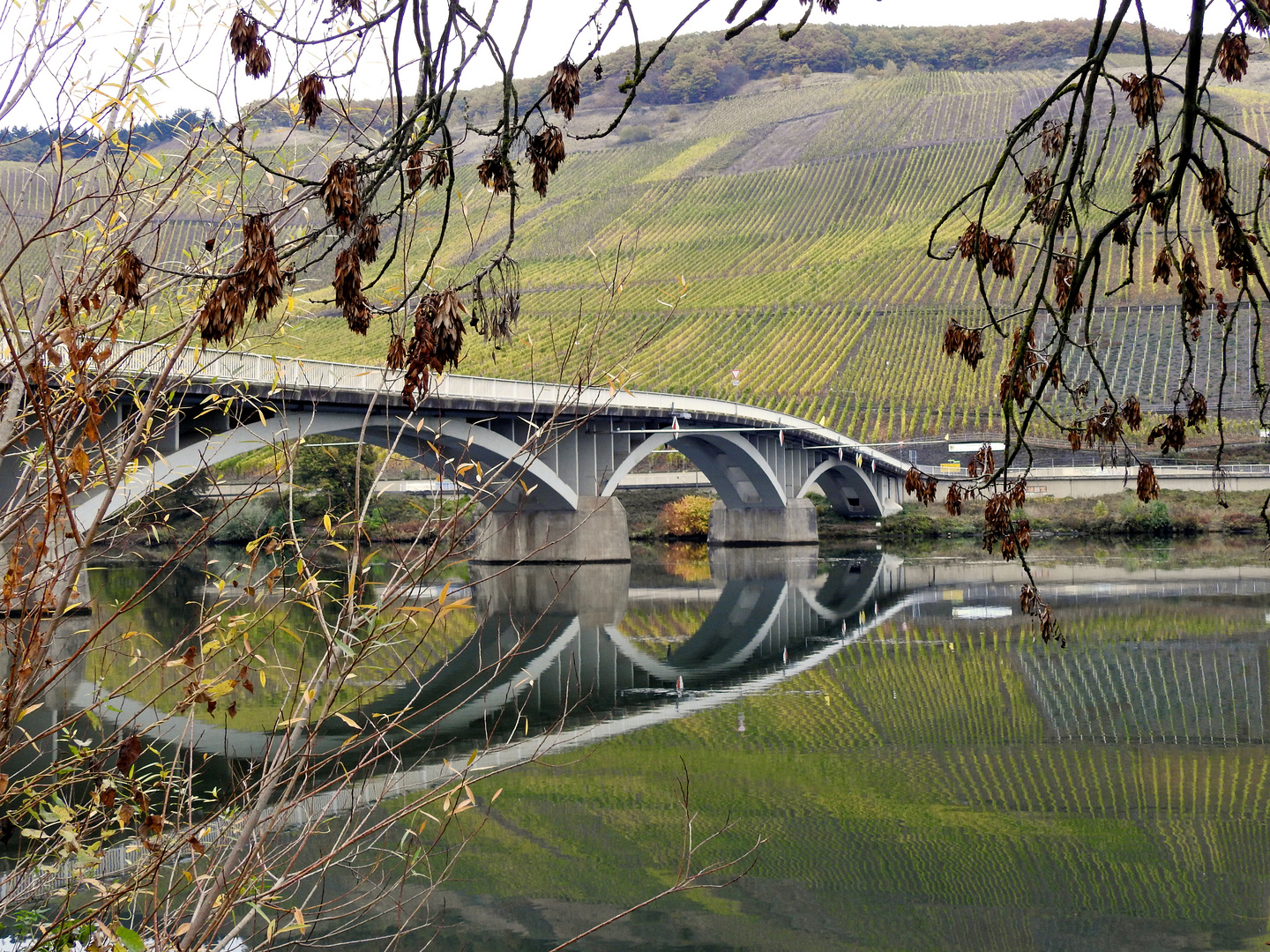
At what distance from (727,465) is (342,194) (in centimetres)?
5217

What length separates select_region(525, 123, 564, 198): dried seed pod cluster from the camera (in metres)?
3.50

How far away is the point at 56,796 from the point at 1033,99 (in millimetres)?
154369

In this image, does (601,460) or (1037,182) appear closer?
(1037,182)

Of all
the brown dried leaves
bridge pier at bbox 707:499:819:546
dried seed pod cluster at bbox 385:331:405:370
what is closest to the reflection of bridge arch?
bridge pier at bbox 707:499:819:546

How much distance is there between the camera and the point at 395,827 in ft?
37.0

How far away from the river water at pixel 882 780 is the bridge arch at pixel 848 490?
1346 inches

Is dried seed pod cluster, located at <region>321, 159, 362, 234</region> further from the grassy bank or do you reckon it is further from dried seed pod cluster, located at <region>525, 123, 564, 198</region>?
the grassy bank

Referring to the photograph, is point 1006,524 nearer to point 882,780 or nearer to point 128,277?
point 128,277

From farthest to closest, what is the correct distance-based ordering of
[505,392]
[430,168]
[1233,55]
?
[505,392] < [1233,55] < [430,168]

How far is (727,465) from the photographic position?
55.0 metres

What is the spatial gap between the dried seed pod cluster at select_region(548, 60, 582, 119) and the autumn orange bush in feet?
196

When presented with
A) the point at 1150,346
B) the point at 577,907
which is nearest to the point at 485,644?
the point at 577,907

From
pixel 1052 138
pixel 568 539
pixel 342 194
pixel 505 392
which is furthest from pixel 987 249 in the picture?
pixel 568 539

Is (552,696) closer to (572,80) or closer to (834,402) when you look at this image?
(572,80)
